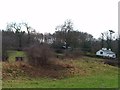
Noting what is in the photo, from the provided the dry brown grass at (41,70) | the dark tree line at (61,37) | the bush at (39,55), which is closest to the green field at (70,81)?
the dry brown grass at (41,70)

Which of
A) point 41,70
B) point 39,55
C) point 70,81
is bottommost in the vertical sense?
point 70,81

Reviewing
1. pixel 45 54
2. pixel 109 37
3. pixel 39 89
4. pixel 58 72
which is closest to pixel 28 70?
pixel 58 72

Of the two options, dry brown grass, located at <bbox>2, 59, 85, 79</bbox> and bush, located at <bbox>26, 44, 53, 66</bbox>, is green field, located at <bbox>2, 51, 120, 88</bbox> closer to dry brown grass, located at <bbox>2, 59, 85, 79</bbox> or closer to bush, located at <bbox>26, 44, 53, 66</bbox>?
dry brown grass, located at <bbox>2, 59, 85, 79</bbox>

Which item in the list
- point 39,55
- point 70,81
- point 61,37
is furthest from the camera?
point 61,37

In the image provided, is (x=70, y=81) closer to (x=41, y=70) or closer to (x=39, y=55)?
(x=41, y=70)

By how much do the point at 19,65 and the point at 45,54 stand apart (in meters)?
4.34

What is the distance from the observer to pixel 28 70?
26438 millimetres

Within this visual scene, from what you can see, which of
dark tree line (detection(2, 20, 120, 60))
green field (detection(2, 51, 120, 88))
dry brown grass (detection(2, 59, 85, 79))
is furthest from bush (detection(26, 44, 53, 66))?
dark tree line (detection(2, 20, 120, 60))

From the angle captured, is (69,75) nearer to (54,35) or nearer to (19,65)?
(19,65)

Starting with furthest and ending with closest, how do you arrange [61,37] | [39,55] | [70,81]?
[61,37] < [39,55] < [70,81]

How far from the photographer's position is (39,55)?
30.8m

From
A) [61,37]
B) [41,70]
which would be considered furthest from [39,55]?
[61,37]

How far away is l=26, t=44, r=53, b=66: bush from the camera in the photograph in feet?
100

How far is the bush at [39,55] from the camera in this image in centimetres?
3052
